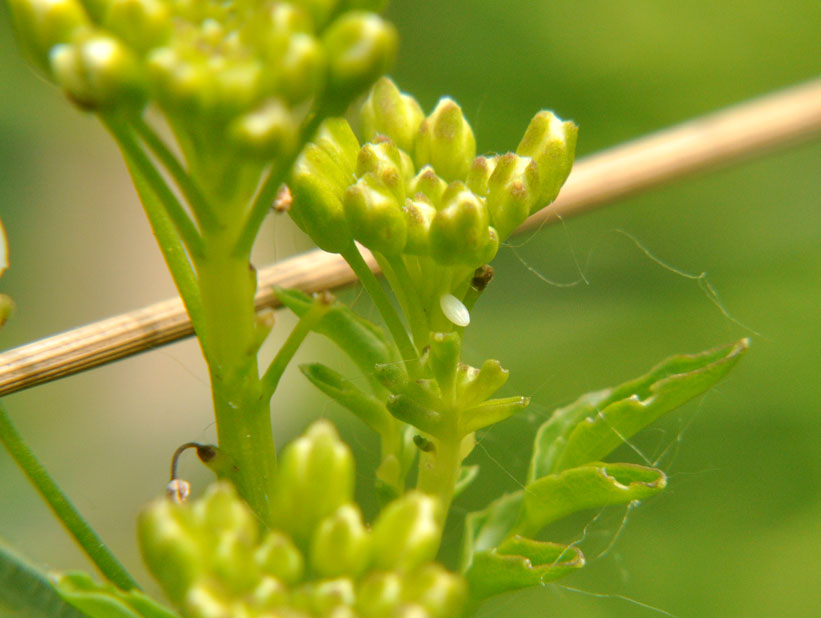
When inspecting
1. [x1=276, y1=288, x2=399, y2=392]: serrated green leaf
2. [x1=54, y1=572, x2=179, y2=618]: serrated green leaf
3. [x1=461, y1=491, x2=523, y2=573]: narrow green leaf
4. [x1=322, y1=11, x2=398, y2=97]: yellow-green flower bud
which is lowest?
[x1=461, y1=491, x2=523, y2=573]: narrow green leaf

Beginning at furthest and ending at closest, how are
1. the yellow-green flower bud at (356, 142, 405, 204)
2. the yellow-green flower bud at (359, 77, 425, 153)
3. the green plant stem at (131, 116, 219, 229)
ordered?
the yellow-green flower bud at (359, 77, 425, 153)
the yellow-green flower bud at (356, 142, 405, 204)
the green plant stem at (131, 116, 219, 229)

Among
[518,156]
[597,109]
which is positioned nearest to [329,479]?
[518,156]

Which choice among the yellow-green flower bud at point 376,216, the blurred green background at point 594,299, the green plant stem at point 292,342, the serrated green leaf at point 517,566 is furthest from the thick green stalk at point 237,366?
the blurred green background at point 594,299

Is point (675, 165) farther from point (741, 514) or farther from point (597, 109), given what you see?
point (597, 109)

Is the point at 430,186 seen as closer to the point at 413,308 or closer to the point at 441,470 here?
the point at 413,308

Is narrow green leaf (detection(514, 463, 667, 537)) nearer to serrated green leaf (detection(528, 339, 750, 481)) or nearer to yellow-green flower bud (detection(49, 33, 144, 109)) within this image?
serrated green leaf (detection(528, 339, 750, 481))

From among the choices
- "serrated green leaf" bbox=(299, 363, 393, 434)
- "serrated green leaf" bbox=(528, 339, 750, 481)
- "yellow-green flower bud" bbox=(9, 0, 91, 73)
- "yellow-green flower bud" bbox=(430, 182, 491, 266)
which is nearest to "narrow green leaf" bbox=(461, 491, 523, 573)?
"serrated green leaf" bbox=(528, 339, 750, 481)
